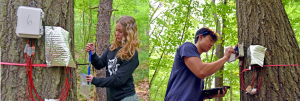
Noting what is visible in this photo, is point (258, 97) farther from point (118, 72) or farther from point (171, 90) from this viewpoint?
point (118, 72)

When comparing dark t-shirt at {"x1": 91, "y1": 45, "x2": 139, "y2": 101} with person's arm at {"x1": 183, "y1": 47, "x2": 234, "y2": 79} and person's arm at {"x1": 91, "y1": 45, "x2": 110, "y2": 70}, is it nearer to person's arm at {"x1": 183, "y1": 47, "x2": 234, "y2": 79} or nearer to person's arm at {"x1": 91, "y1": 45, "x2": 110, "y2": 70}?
person's arm at {"x1": 91, "y1": 45, "x2": 110, "y2": 70}

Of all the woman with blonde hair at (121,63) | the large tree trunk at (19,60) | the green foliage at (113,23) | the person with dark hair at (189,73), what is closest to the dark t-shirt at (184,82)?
the person with dark hair at (189,73)

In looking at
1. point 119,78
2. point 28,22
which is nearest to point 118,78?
point 119,78

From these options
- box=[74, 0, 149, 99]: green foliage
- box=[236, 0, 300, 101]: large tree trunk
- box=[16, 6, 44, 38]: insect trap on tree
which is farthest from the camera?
box=[74, 0, 149, 99]: green foliage

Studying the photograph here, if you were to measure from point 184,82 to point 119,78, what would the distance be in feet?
1.92

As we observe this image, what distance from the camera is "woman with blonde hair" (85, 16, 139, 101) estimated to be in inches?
74.5

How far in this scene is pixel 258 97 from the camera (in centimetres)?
223

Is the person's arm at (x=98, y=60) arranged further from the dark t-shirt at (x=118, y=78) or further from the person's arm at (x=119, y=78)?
the person's arm at (x=119, y=78)

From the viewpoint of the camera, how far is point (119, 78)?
1.90 meters

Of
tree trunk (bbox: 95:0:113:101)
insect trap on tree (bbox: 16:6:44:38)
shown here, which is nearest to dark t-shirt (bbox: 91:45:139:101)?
insect trap on tree (bbox: 16:6:44:38)

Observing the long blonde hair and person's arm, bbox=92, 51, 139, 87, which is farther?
the long blonde hair

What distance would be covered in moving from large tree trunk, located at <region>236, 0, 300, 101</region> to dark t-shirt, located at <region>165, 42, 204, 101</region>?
2.40ft

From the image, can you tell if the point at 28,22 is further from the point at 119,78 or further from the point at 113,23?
the point at 113,23

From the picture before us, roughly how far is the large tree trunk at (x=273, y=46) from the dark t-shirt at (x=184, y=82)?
732 millimetres
